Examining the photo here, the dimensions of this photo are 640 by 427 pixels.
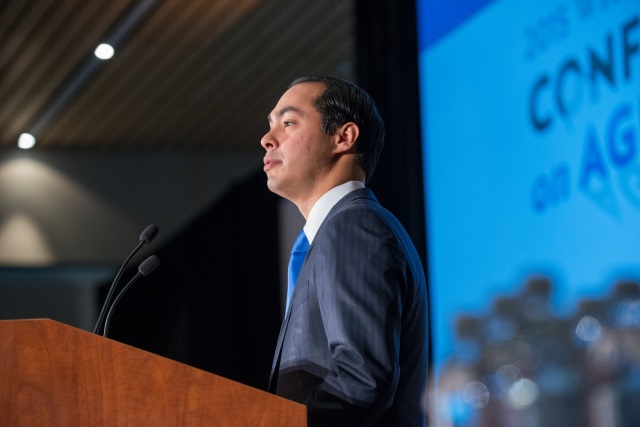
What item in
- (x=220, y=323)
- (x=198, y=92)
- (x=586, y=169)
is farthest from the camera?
(x=220, y=323)

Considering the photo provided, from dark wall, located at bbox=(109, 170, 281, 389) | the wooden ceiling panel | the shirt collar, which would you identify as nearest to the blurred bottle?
the shirt collar

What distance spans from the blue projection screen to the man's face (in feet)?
1.58

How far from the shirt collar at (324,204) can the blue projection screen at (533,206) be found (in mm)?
400

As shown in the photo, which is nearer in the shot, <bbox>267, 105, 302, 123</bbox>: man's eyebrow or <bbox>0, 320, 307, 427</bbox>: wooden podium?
<bbox>0, 320, 307, 427</bbox>: wooden podium

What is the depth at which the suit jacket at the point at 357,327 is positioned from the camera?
171 centimetres

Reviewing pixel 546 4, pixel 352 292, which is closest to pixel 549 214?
pixel 546 4

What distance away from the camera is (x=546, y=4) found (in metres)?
3.55

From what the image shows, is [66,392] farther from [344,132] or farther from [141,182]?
[141,182]

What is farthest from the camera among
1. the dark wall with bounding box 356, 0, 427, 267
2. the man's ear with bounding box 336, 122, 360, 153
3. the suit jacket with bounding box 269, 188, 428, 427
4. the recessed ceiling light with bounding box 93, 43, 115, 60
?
the recessed ceiling light with bounding box 93, 43, 115, 60

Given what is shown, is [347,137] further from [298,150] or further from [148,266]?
[148,266]

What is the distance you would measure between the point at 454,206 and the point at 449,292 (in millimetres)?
360

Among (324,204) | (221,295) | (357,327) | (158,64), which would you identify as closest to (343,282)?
(357,327)

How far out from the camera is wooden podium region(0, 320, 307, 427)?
1488mm

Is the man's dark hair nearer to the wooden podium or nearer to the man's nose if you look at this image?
the man's nose
